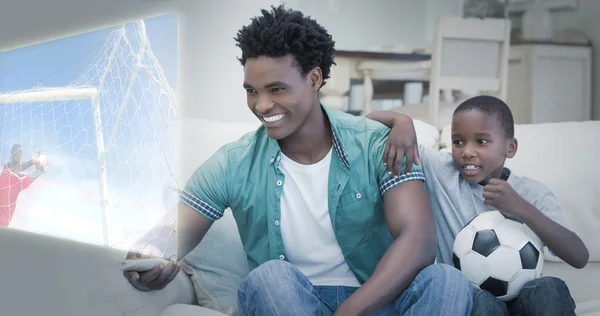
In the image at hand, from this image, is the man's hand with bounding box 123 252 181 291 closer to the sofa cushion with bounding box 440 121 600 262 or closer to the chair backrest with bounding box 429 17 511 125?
the sofa cushion with bounding box 440 121 600 262

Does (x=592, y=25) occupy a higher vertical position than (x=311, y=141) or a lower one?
higher

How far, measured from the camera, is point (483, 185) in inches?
58.2

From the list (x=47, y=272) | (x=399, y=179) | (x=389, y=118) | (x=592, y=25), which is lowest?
(x=47, y=272)

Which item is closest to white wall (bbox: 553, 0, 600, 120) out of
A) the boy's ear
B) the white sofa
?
the white sofa

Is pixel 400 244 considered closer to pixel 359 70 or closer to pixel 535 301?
pixel 535 301

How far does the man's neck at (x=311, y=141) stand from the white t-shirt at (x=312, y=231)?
0.02m

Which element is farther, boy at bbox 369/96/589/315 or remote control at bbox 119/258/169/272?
boy at bbox 369/96/589/315

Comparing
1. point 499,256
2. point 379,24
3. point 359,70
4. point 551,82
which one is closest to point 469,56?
point 359,70

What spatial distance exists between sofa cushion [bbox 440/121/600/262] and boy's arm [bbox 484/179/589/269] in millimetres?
400

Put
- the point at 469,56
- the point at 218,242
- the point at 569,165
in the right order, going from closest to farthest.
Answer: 1. the point at 218,242
2. the point at 569,165
3. the point at 469,56

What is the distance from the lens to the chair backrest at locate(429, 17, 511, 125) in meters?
3.32

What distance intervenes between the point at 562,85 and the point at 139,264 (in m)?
3.71

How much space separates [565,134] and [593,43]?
2.76 m

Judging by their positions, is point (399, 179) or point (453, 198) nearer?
point (399, 179)
